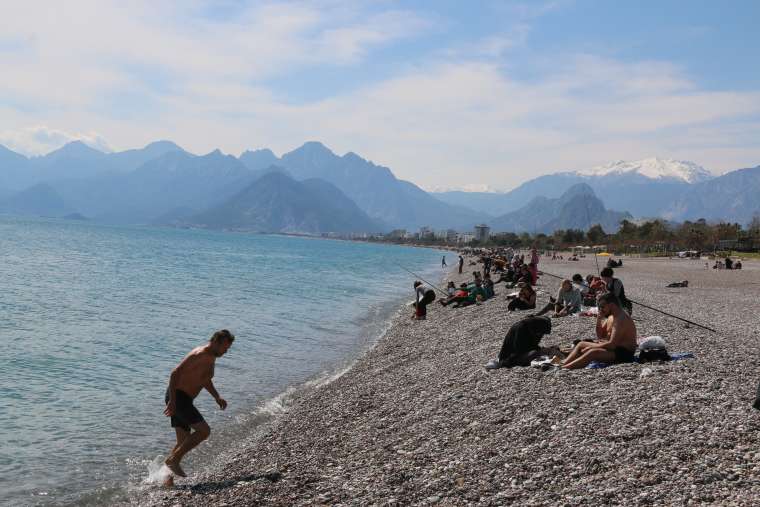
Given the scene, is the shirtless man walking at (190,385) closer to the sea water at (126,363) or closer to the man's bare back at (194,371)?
the man's bare back at (194,371)

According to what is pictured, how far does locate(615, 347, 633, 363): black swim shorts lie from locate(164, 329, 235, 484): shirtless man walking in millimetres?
6472

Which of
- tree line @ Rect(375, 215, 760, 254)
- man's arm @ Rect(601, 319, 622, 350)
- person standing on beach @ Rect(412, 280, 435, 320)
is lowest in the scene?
person standing on beach @ Rect(412, 280, 435, 320)

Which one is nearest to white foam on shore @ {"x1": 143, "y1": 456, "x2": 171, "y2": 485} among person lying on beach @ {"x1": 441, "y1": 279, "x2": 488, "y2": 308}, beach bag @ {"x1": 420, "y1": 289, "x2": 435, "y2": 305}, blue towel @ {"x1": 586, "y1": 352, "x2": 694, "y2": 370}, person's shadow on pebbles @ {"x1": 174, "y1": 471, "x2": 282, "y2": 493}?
person's shadow on pebbles @ {"x1": 174, "y1": 471, "x2": 282, "y2": 493}

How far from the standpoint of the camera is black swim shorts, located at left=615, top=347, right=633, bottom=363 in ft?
33.8

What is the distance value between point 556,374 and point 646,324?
7.62 m

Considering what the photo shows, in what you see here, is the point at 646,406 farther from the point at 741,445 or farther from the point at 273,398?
the point at 273,398

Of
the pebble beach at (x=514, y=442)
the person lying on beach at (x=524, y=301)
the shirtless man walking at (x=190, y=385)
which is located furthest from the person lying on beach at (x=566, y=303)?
the shirtless man walking at (x=190, y=385)

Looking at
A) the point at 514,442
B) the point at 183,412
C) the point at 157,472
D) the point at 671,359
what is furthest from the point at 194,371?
the point at 671,359

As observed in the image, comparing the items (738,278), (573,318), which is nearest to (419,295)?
(573,318)

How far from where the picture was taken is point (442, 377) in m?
12.4

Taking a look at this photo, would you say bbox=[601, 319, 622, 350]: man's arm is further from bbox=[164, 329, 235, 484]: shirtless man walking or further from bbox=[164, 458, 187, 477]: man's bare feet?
bbox=[164, 458, 187, 477]: man's bare feet

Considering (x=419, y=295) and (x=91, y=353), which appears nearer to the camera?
(x=91, y=353)

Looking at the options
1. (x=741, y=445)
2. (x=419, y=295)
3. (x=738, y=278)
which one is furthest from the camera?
(x=738, y=278)

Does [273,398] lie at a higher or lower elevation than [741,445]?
lower
